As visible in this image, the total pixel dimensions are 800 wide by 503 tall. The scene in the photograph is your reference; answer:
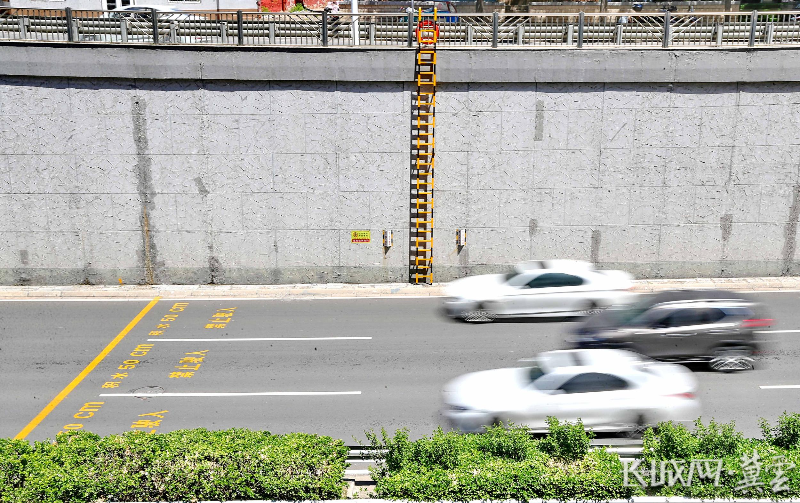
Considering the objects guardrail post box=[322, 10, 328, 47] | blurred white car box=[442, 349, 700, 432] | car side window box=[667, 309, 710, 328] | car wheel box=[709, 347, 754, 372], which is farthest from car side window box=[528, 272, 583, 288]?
guardrail post box=[322, 10, 328, 47]

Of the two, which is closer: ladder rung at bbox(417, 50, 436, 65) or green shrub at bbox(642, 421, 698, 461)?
green shrub at bbox(642, 421, 698, 461)

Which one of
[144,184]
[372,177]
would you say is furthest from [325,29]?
[144,184]

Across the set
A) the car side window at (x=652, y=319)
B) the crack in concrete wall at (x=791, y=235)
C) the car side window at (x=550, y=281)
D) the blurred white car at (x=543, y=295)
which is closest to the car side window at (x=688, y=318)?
the car side window at (x=652, y=319)

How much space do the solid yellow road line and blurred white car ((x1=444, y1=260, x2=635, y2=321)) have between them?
8.04 metres

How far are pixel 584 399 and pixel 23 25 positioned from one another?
1777 cm

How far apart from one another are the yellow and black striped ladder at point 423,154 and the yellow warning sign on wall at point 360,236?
4.15 ft

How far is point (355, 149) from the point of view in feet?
66.5

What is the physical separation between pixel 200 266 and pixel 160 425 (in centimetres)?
892

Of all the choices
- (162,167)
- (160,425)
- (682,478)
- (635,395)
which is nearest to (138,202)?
(162,167)

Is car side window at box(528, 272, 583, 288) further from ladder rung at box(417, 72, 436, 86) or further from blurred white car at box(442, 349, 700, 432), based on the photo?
ladder rung at box(417, 72, 436, 86)

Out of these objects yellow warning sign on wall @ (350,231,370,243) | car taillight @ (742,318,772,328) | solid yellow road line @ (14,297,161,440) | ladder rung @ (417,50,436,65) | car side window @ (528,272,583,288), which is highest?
ladder rung @ (417,50,436,65)

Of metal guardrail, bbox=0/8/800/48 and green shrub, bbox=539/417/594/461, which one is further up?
metal guardrail, bbox=0/8/800/48

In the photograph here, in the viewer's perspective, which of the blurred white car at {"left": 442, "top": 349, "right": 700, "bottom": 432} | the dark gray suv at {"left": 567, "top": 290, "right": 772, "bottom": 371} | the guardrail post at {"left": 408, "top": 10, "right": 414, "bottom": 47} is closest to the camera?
the blurred white car at {"left": 442, "top": 349, "right": 700, "bottom": 432}

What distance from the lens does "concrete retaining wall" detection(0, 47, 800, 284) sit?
1997 centimetres
